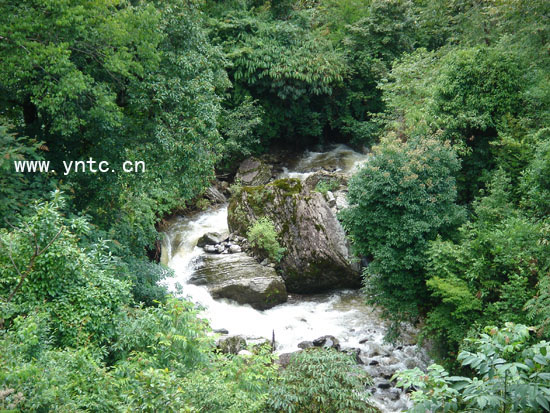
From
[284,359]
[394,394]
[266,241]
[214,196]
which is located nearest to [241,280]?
[266,241]

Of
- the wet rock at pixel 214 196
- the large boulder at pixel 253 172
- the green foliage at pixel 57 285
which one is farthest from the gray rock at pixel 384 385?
the large boulder at pixel 253 172

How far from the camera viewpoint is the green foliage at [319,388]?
599 cm

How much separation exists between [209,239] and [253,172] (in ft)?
18.2

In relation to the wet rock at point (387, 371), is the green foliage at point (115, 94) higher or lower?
higher

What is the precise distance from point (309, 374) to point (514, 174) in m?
7.04

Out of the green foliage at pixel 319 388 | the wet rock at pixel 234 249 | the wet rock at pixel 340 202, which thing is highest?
the wet rock at pixel 340 202

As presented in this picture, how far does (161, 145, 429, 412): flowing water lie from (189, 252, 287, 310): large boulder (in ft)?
0.67

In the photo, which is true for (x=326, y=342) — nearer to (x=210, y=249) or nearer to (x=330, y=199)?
(x=210, y=249)

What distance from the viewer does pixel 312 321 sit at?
11938 millimetres

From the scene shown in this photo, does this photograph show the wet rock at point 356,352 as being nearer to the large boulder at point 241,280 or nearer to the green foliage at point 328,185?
the large boulder at point 241,280

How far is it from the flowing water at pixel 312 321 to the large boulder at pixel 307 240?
522 mm

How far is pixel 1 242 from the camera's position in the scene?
6488 millimetres

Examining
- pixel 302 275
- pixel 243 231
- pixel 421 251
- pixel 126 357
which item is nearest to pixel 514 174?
pixel 421 251

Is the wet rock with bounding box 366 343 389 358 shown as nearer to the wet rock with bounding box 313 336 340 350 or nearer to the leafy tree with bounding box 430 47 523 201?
the wet rock with bounding box 313 336 340 350
